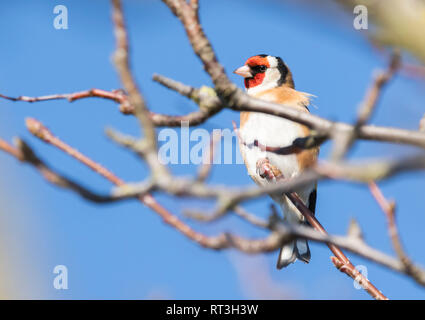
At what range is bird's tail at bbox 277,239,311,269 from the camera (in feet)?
13.2

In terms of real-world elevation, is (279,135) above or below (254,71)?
below

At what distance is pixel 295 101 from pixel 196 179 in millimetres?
3254

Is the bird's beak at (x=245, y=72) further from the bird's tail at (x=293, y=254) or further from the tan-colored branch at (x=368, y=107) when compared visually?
the tan-colored branch at (x=368, y=107)

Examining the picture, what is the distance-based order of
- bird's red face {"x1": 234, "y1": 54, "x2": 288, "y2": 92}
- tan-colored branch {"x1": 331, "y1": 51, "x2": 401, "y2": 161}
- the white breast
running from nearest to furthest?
tan-colored branch {"x1": 331, "y1": 51, "x2": 401, "y2": 161} < the white breast < bird's red face {"x1": 234, "y1": 54, "x2": 288, "y2": 92}

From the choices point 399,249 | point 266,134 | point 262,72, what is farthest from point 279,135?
point 399,249

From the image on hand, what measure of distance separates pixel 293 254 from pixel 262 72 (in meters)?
1.76

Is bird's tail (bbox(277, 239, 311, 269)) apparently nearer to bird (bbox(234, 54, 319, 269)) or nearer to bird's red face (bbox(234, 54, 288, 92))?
bird (bbox(234, 54, 319, 269))

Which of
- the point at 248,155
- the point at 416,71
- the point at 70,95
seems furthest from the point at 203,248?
the point at 248,155

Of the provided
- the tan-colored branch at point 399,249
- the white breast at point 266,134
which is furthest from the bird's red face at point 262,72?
the tan-colored branch at point 399,249

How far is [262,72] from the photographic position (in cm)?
509

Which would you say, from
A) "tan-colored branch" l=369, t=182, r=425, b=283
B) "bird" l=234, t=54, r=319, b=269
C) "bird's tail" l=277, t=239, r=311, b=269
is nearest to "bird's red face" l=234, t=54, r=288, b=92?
"bird" l=234, t=54, r=319, b=269

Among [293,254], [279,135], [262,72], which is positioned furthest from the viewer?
[262,72]

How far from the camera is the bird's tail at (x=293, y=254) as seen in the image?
4020mm

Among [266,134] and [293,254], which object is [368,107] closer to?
[266,134]
